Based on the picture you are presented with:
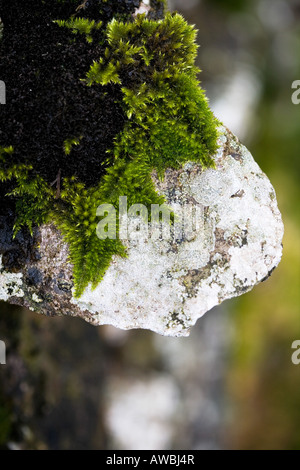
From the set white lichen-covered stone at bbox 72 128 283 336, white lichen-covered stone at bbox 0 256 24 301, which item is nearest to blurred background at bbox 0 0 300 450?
white lichen-covered stone at bbox 0 256 24 301

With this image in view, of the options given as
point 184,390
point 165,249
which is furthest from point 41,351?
point 165,249

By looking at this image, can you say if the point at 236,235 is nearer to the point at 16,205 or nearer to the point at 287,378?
the point at 16,205

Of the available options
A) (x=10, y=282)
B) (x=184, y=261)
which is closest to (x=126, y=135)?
(x=184, y=261)

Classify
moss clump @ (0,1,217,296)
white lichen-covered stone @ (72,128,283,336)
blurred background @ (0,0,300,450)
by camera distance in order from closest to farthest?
moss clump @ (0,1,217,296), white lichen-covered stone @ (72,128,283,336), blurred background @ (0,0,300,450)

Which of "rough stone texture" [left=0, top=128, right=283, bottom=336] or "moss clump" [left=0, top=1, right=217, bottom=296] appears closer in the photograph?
"moss clump" [left=0, top=1, right=217, bottom=296]

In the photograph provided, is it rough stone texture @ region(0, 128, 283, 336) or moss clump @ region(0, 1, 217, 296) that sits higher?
moss clump @ region(0, 1, 217, 296)

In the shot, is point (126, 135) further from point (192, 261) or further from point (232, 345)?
point (232, 345)

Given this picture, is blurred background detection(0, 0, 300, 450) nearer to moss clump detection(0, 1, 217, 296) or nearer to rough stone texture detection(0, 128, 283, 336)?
rough stone texture detection(0, 128, 283, 336)

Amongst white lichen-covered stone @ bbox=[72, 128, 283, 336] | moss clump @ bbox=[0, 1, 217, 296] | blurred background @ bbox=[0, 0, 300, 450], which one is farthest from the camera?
blurred background @ bbox=[0, 0, 300, 450]
